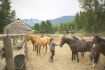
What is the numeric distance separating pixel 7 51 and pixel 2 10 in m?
53.8

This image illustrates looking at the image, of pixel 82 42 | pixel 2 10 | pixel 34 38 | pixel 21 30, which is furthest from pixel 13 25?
pixel 2 10

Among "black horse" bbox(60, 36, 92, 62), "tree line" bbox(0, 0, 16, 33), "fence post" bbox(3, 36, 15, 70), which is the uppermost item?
"tree line" bbox(0, 0, 16, 33)

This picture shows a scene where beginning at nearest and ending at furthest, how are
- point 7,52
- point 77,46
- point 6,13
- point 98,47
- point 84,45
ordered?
point 7,52 → point 98,47 → point 84,45 → point 77,46 → point 6,13

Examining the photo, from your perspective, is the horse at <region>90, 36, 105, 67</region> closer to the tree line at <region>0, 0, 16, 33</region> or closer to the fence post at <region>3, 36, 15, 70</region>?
the fence post at <region>3, 36, 15, 70</region>

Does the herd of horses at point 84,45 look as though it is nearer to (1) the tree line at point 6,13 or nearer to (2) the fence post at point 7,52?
(2) the fence post at point 7,52

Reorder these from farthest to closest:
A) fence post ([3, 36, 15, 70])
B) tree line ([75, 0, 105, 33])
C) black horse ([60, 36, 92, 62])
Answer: tree line ([75, 0, 105, 33]) → black horse ([60, 36, 92, 62]) → fence post ([3, 36, 15, 70])

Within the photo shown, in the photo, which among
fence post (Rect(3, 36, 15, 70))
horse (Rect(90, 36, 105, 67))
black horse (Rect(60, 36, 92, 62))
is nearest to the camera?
fence post (Rect(3, 36, 15, 70))

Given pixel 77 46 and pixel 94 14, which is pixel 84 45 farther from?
pixel 94 14

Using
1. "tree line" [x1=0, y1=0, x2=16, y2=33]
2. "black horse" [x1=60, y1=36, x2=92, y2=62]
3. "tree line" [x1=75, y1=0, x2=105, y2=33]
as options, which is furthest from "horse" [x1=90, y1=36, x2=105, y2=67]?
"tree line" [x1=0, y1=0, x2=16, y2=33]

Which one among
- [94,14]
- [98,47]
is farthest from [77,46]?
[94,14]

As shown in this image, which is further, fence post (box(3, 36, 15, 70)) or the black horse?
the black horse

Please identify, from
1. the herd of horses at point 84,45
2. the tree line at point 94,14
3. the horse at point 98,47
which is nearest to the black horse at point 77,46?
the herd of horses at point 84,45

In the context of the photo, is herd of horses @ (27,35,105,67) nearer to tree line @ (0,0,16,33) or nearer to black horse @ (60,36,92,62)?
black horse @ (60,36,92,62)

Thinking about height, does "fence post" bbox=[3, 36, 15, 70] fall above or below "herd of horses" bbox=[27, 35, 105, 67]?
above
